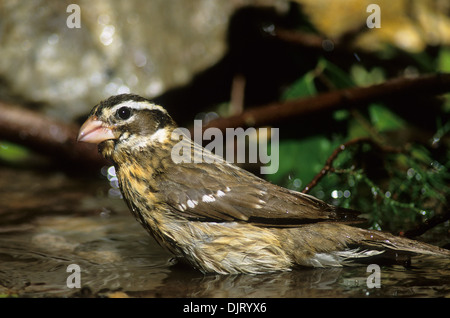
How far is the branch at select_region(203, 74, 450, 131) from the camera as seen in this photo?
19.3ft

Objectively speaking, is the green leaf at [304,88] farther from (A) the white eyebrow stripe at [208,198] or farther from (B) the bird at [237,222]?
(A) the white eyebrow stripe at [208,198]

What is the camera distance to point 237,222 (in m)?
4.07

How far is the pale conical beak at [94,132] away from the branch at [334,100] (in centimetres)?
215

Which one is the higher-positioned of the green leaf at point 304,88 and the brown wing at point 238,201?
the green leaf at point 304,88

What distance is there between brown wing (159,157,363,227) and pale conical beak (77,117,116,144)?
54cm

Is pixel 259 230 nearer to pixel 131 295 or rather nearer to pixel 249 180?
pixel 249 180

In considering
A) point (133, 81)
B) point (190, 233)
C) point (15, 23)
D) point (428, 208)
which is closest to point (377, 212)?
point (428, 208)

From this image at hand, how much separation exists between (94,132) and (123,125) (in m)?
0.22

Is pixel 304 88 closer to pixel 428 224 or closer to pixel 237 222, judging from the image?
pixel 428 224

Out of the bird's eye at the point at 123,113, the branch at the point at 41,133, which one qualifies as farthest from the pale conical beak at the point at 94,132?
the branch at the point at 41,133

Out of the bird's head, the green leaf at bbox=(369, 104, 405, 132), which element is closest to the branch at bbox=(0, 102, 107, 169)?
the bird's head

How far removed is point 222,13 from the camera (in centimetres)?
742

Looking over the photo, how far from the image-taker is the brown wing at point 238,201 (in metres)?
4.01

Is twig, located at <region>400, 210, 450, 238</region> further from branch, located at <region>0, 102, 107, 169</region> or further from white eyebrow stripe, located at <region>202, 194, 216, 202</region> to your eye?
branch, located at <region>0, 102, 107, 169</region>
